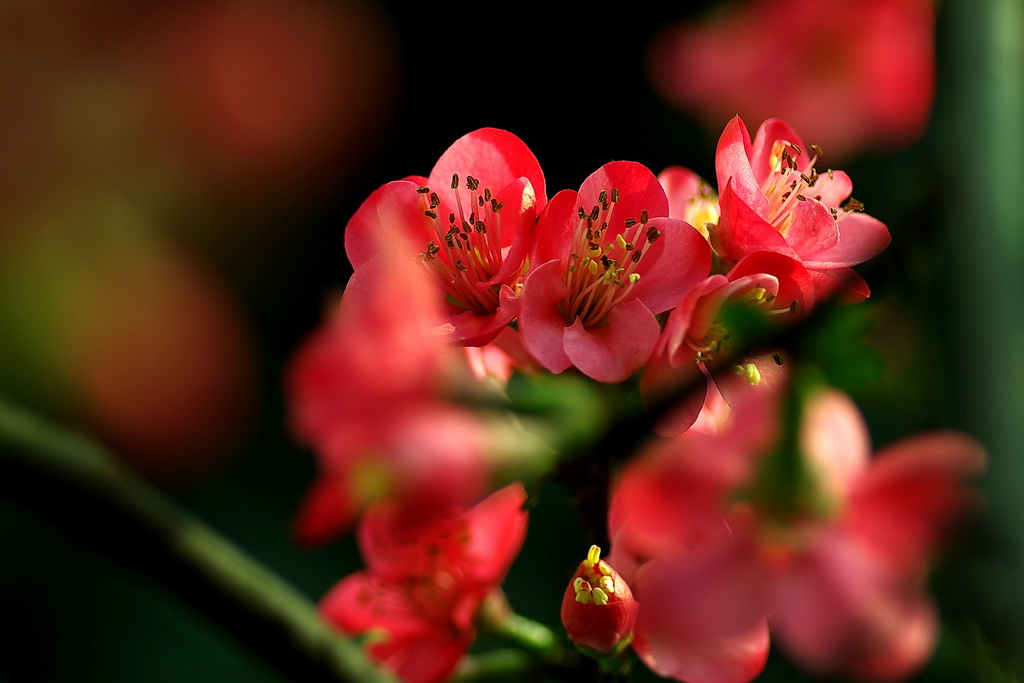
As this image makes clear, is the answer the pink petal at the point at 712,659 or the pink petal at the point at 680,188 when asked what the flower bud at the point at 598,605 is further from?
the pink petal at the point at 680,188

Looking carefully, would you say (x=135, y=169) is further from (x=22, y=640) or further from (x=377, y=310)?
(x=377, y=310)

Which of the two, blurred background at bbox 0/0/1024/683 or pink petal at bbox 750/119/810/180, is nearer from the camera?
pink petal at bbox 750/119/810/180

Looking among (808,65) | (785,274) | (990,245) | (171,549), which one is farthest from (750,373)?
(808,65)

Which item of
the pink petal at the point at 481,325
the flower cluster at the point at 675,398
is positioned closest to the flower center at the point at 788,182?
the flower cluster at the point at 675,398

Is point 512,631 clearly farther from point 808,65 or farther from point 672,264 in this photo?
point 808,65

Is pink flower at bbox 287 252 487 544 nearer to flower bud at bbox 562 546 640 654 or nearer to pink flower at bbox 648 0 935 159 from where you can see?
flower bud at bbox 562 546 640 654

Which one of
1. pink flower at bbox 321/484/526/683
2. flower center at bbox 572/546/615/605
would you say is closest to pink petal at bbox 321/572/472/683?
pink flower at bbox 321/484/526/683

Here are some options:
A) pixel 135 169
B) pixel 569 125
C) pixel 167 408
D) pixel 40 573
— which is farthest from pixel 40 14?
pixel 569 125
